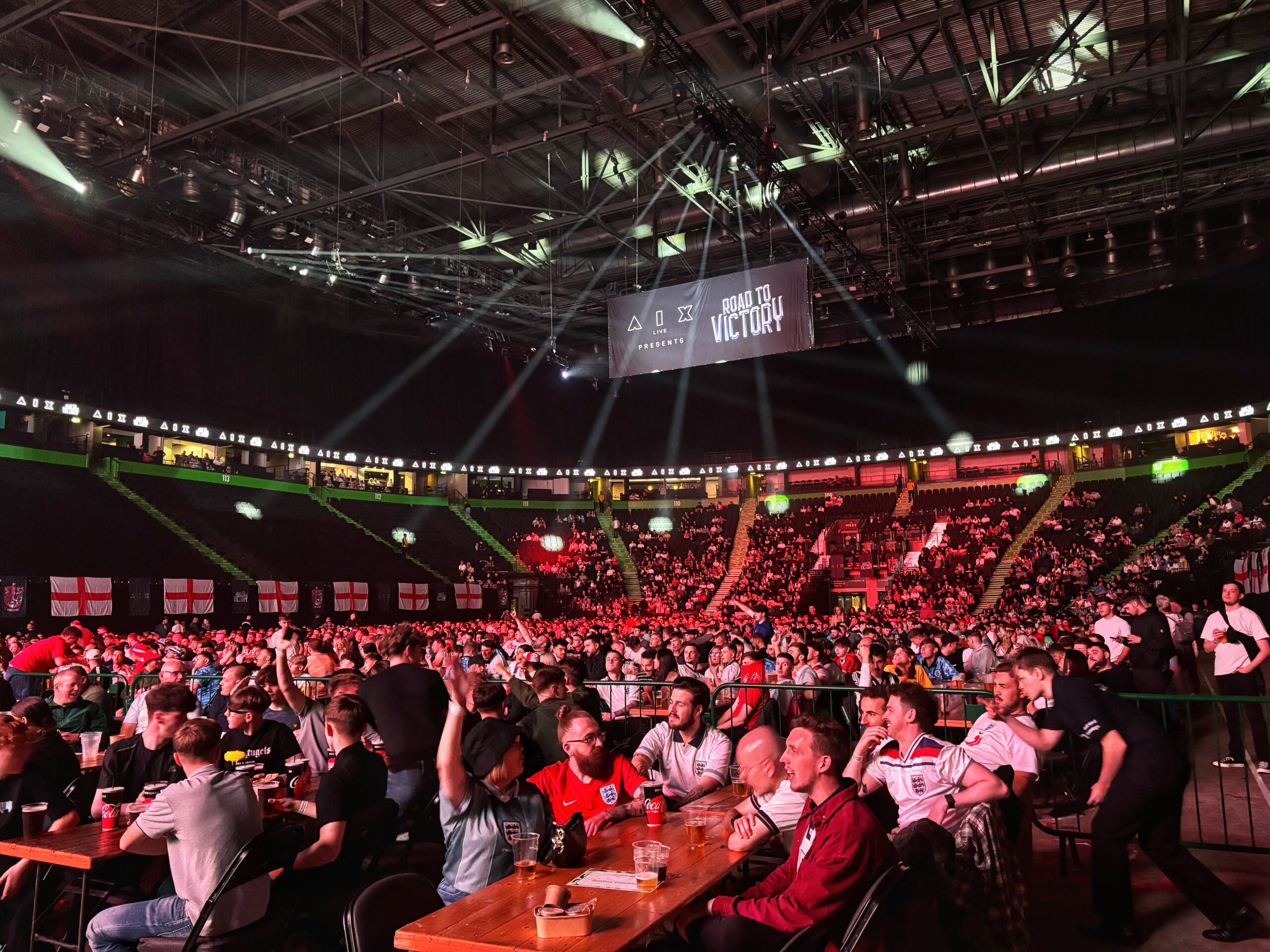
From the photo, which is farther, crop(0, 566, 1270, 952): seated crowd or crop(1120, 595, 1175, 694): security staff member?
crop(1120, 595, 1175, 694): security staff member

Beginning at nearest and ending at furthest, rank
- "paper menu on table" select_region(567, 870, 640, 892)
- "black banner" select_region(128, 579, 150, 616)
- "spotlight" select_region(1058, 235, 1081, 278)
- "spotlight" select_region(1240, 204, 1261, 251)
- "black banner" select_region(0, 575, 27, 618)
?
"paper menu on table" select_region(567, 870, 640, 892)
"black banner" select_region(0, 575, 27, 618)
"spotlight" select_region(1240, 204, 1261, 251)
"spotlight" select_region(1058, 235, 1081, 278)
"black banner" select_region(128, 579, 150, 616)

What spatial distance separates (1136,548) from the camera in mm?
26109

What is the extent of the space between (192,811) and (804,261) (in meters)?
10.5

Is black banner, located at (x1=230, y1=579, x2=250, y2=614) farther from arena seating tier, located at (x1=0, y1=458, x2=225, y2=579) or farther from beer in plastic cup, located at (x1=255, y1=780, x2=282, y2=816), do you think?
beer in plastic cup, located at (x1=255, y1=780, x2=282, y2=816)

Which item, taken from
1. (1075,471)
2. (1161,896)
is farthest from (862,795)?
(1075,471)

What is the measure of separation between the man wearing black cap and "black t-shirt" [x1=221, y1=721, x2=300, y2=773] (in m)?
1.90

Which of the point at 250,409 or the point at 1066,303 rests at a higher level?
the point at 1066,303

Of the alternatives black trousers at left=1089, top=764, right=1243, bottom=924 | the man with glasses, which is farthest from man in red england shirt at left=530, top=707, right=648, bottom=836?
the man with glasses

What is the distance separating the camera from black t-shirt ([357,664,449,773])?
16.6ft

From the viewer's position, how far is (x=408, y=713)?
5082 millimetres

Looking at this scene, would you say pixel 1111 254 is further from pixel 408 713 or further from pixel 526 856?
pixel 526 856

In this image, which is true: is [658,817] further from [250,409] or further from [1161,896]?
[250,409]

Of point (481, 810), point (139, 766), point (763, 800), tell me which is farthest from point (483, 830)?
point (139, 766)

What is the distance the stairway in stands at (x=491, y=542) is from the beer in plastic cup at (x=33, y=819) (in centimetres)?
3097
